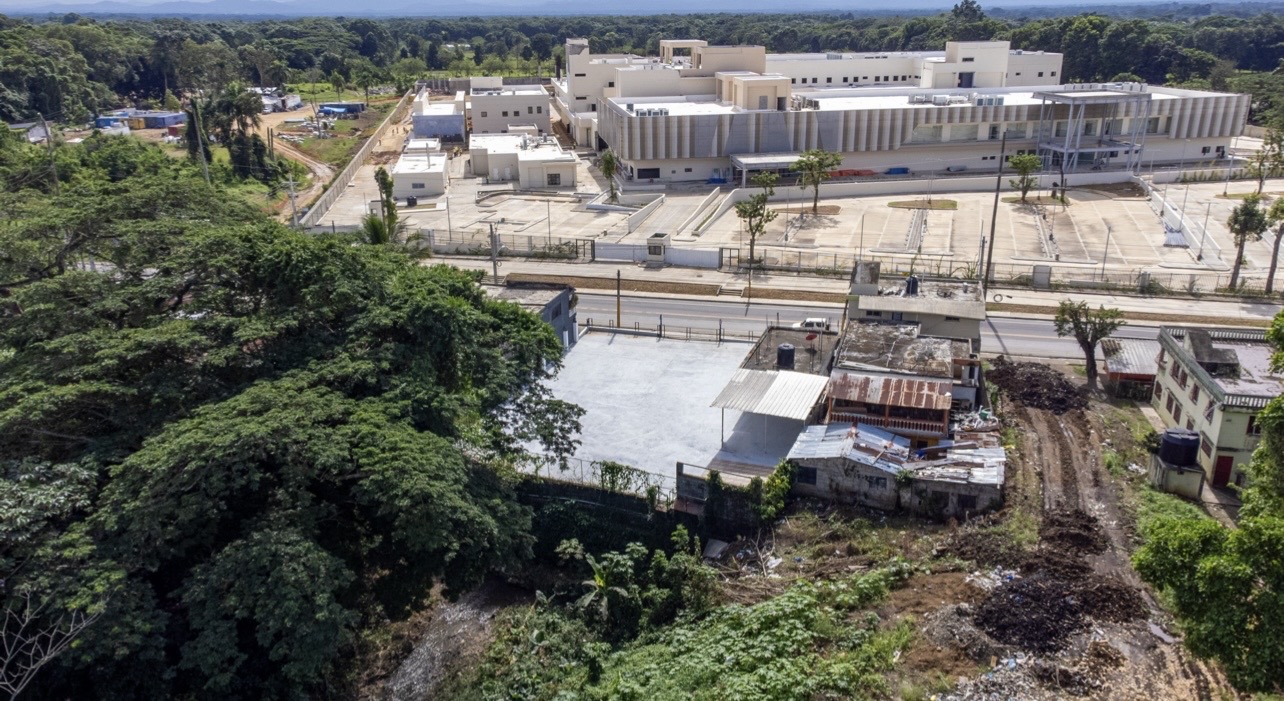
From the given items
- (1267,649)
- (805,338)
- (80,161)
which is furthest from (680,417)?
(80,161)

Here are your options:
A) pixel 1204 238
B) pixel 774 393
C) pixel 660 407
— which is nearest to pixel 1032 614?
pixel 774 393

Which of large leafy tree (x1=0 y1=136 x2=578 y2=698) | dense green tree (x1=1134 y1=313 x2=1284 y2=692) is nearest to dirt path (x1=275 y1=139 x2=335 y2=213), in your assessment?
large leafy tree (x1=0 y1=136 x2=578 y2=698)

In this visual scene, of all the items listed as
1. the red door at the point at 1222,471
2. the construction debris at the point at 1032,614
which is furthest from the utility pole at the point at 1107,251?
the construction debris at the point at 1032,614

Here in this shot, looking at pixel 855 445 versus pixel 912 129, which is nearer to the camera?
pixel 855 445

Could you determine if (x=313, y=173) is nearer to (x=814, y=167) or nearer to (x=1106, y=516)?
(x=814, y=167)

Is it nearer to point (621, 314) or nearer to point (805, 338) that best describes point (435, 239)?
point (621, 314)

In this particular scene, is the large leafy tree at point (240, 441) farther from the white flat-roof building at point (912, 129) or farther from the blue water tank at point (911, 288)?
the white flat-roof building at point (912, 129)
